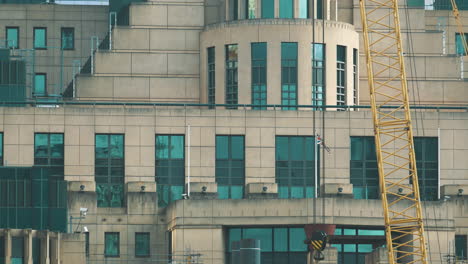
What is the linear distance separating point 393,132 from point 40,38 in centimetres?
4666


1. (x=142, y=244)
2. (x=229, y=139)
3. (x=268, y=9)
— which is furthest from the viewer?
(x=268, y=9)

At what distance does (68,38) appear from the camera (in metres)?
189

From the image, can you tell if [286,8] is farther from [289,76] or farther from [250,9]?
[289,76]

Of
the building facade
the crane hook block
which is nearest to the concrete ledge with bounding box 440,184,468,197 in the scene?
the building facade

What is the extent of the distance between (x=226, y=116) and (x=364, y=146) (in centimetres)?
1230

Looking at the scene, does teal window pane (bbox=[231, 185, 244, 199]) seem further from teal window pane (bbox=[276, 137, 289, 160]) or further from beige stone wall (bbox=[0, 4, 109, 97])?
beige stone wall (bbox=[0, 4, 109, 97])

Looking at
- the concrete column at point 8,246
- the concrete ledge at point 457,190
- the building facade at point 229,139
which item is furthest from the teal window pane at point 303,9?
the concrete column at point 8,246

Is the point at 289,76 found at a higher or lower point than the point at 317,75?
lower

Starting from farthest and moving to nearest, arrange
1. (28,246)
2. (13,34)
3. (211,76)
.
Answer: (13,34)
(211,76)
(28,246)

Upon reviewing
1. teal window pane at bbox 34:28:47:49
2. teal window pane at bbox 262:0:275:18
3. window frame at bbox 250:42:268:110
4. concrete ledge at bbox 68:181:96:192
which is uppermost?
teal window pane at bbox 34:28:47:49

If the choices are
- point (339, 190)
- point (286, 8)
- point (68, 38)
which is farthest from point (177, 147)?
point (68, 38)

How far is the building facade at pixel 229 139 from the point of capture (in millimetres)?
149625

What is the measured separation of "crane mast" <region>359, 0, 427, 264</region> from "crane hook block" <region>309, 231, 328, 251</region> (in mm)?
8652

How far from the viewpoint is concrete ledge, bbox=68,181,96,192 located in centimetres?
15438
